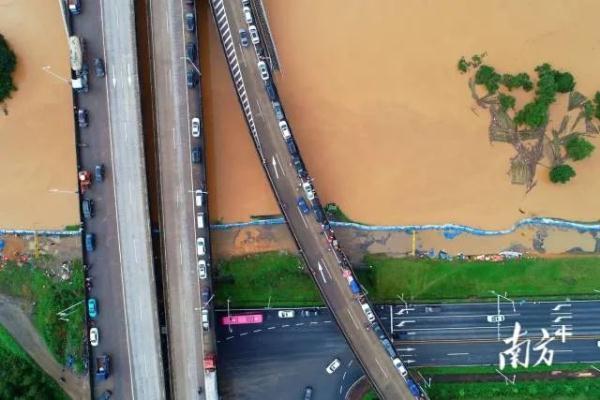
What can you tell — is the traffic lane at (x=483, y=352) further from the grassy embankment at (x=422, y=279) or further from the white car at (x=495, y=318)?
the grassy embankment at (x=422, y=279)

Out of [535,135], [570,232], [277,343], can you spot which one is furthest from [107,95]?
[570,232]

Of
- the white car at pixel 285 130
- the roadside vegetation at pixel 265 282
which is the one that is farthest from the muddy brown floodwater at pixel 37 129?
the white car at pixel 285 130

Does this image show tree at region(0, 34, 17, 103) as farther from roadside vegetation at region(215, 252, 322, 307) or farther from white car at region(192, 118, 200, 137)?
roadside vegetation at region(215, 252, 322, 307)

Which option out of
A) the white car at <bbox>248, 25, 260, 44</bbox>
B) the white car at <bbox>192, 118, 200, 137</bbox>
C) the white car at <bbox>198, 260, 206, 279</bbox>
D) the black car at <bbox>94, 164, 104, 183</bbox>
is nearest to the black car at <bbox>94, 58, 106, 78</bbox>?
the black car at <bbox>94, 164, 104, 183</bbox>

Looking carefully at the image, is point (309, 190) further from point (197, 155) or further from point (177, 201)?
point (177, 201)

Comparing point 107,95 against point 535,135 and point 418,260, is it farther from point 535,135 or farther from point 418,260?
point 535,135

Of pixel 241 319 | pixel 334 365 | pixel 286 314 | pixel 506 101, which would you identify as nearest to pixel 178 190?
pixel 241 319
